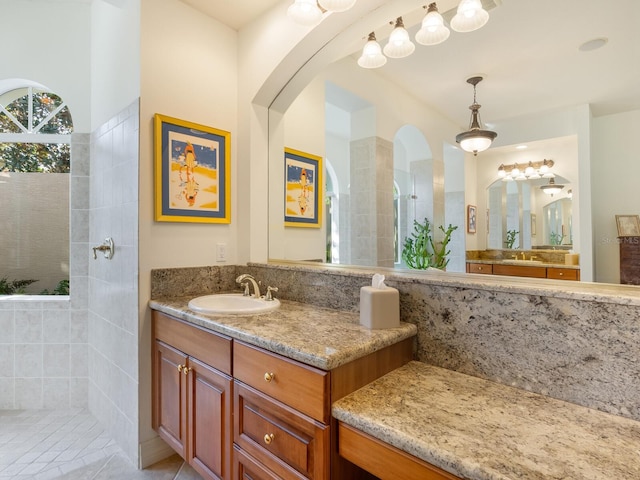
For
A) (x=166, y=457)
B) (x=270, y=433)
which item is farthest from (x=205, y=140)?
(x=166, y=457)

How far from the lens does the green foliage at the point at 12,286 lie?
2.82 meters

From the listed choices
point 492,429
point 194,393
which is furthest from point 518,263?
point 194,393

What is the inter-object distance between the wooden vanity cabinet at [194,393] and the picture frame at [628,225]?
142 centimetres

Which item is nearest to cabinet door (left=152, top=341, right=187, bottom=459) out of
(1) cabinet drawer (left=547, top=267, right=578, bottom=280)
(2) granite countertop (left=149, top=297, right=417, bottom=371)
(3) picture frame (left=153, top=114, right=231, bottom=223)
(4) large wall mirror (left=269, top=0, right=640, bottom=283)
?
(2) granite countertop (left=149, top=297, right=417, bottom=371)

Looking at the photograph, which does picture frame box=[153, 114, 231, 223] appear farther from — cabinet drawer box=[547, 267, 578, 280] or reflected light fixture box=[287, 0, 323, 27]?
cabinet drawer box=[547, 267, 578, 280]

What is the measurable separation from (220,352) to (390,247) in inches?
36.8

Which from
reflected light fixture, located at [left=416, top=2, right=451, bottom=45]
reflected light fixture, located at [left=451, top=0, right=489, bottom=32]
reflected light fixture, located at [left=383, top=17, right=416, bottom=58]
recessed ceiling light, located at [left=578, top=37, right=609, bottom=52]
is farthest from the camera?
reflected light fixture, located at [left=383, top=17, right=416, bottom=58]

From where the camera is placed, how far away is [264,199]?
90.8 inches

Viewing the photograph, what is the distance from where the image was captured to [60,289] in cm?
287

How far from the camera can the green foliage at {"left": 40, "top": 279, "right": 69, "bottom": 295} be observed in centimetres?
285

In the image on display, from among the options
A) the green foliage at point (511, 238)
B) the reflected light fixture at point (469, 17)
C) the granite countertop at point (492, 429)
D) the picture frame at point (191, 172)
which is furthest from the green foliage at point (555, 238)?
the picture frame at point (191, 172)

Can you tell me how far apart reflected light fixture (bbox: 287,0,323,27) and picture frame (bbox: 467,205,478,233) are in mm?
1129

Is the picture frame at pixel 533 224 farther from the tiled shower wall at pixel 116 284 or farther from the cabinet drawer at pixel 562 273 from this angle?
the tiled shower wall at pixel 116 284

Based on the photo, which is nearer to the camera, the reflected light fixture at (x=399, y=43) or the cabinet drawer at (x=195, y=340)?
the cabinet drawer at (x=195, y=340)
